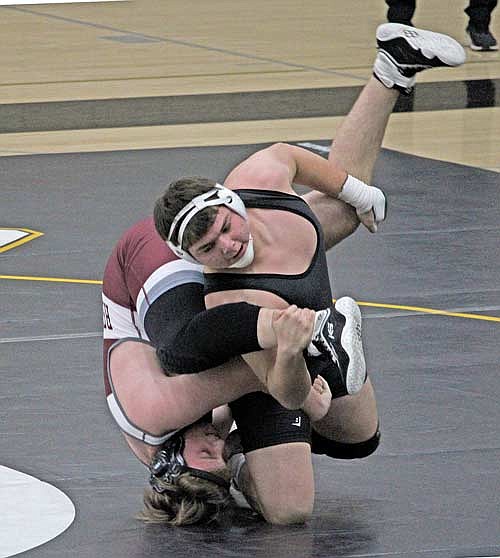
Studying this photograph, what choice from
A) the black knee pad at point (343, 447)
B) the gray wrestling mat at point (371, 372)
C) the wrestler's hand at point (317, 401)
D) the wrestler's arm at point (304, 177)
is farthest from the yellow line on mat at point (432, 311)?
the wrestler's hand at point (317, 401)

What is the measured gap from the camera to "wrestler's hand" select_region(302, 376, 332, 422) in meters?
3.93

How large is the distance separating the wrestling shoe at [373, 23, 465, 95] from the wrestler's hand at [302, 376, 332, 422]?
Result: 1.20 meters

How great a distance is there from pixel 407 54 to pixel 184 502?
1649 mm

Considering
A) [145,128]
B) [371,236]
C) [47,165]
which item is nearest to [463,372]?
[371,236]

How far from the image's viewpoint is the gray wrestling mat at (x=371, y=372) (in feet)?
12.3

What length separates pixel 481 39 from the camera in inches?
482

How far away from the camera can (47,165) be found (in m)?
8.74

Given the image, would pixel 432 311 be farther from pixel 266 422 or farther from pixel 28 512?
pixel 28 512

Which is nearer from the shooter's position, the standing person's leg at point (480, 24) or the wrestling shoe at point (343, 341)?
the wrestling shoe at point (343, 341)

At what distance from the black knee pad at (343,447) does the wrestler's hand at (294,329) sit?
2.53ft

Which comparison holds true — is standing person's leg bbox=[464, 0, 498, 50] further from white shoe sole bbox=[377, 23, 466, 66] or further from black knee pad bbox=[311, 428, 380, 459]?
black knee pad bbox=[311, 428, 380, 459]

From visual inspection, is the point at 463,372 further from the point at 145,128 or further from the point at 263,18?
the point at 263,18

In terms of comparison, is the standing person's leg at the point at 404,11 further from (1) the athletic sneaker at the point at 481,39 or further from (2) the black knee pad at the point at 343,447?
(2) the black knee pad at the point at 343,447

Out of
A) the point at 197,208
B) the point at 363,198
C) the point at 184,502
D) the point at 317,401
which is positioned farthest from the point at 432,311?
the point at 197,208
